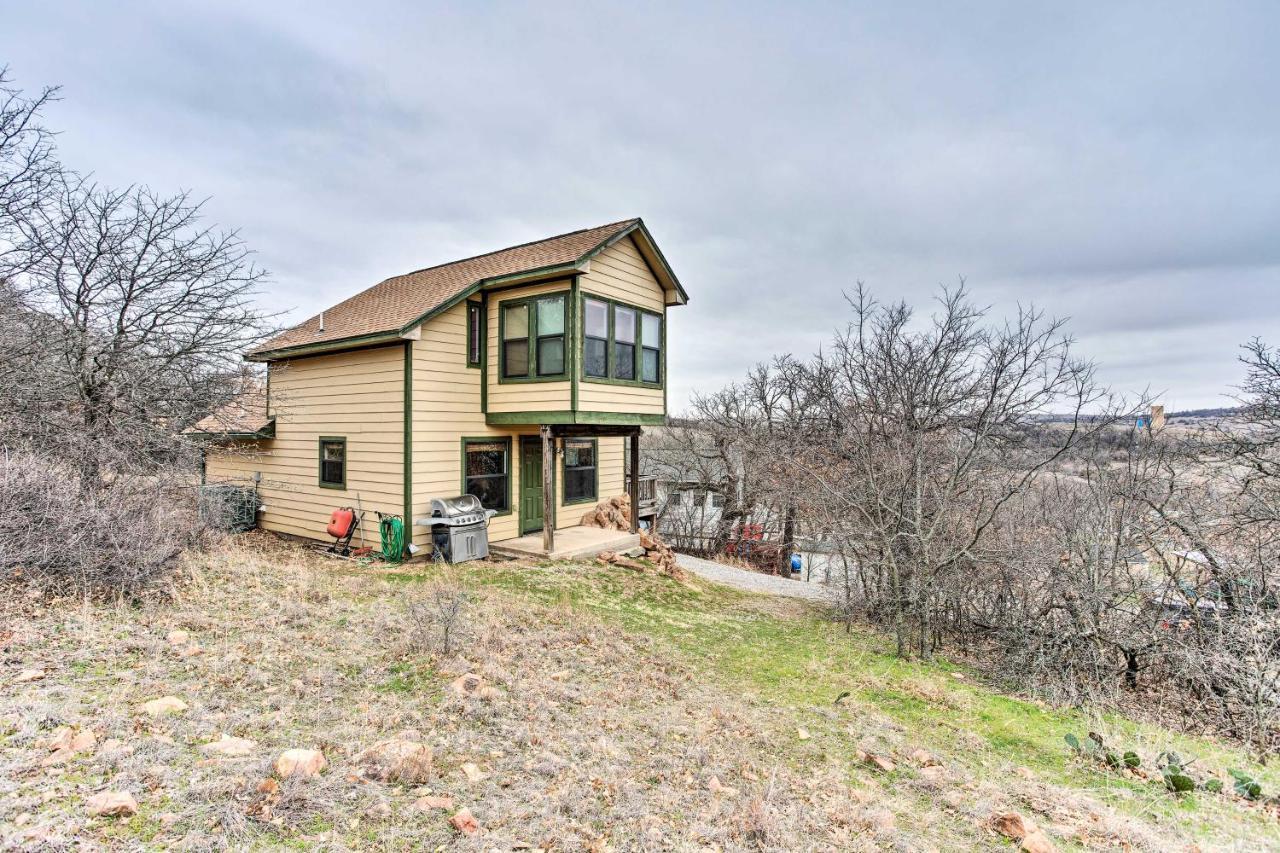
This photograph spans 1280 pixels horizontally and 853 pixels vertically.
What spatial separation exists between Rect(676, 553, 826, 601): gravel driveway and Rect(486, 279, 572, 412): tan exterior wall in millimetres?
6038

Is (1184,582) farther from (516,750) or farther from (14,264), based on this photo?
(14,264)

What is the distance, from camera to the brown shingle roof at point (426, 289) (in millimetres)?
9867

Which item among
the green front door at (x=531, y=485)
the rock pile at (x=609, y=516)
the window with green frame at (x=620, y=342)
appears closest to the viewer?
the window with green frame at (x=620, y=342)

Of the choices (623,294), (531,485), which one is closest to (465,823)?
(531,485)

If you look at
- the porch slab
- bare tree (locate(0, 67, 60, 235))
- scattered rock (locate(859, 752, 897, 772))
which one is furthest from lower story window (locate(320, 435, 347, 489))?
scattered rock (locate(859, 752, 897, 772))

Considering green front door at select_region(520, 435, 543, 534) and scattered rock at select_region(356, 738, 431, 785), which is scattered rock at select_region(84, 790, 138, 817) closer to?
scattered rock at select_region(356, 738, 431, 785)

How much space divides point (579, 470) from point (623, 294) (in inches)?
171

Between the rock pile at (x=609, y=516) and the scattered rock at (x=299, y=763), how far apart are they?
9654 mm

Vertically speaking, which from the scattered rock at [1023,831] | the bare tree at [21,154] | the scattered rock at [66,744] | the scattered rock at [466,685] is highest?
the bare tree at [21,154]

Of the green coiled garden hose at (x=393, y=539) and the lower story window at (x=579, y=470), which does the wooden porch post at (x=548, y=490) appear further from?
the green coiled garden hose at (x=393, y=539)

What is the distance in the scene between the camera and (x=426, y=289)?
11.2 meters

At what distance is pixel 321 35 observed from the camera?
1002cm

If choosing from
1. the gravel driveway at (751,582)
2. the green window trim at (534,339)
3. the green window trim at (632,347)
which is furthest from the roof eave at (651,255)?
the gravel driveway at (751,582)

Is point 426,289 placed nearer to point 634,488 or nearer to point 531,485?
point 531,485
